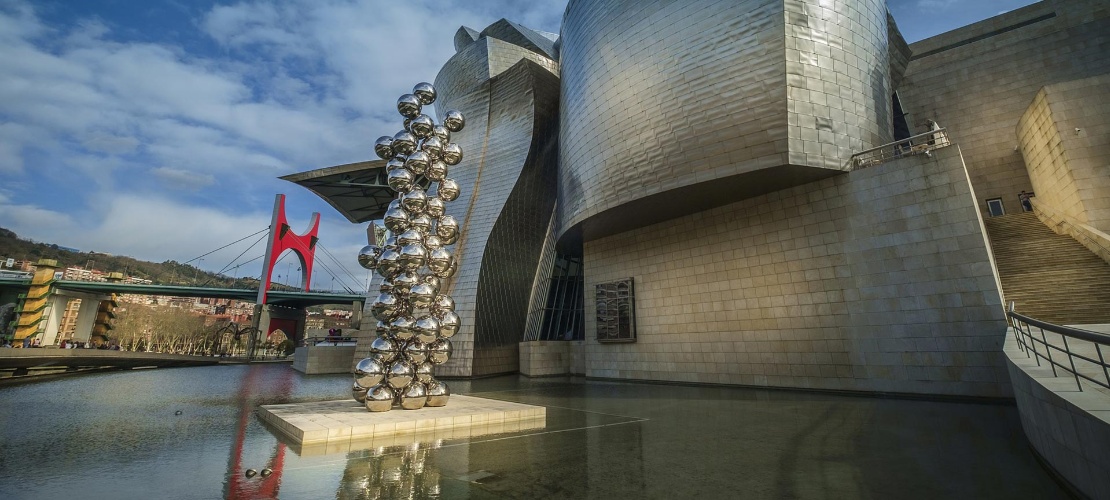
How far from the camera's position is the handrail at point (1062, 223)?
10.8 m

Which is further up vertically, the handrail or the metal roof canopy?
the metal roof canopy

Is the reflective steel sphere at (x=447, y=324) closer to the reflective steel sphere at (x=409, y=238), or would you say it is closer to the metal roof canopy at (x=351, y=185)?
the reflective steel sphere at (x=409, y=238)

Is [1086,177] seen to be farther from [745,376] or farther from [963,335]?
[745,376]

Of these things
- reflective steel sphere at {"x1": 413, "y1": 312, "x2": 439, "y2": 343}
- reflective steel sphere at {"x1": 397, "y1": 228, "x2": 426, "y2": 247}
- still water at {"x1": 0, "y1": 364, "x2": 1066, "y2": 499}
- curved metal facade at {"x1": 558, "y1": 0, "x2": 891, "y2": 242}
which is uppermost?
curved metal facade at {"x1": 558, "y1": 0, "x2": 891, "y2": 242}

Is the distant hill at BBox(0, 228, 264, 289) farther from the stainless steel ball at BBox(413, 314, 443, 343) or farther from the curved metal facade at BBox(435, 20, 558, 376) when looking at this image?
the stainless steel ball at BBox(413, 314, 443, 343)

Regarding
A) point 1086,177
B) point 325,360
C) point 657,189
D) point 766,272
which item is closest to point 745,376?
point 766,272

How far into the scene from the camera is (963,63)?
60.9ft

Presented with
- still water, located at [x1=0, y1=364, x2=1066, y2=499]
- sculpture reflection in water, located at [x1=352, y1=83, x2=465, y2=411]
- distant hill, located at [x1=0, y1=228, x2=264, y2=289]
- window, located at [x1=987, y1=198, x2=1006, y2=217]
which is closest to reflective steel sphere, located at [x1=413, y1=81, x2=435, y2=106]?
sculpture reflection in water, located at [x1=352, y1=83, x2=465, y2=411]

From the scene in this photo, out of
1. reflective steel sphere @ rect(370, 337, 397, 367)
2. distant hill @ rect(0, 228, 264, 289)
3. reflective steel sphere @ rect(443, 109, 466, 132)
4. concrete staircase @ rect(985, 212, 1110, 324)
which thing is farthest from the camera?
distant hill @ rect(0, 228, 264, 289)

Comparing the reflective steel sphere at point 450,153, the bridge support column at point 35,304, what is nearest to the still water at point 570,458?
the reflective steel sphere at point 450,153

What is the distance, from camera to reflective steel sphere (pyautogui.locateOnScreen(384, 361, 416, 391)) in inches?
259

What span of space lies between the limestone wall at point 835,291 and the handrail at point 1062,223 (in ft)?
13.2

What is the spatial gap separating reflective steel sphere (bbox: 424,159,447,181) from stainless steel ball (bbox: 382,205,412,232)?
94cm

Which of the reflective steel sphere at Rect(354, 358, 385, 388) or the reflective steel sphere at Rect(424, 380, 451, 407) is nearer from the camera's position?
the reflective steel sphere at Rect(354, 358, 385, 388)
